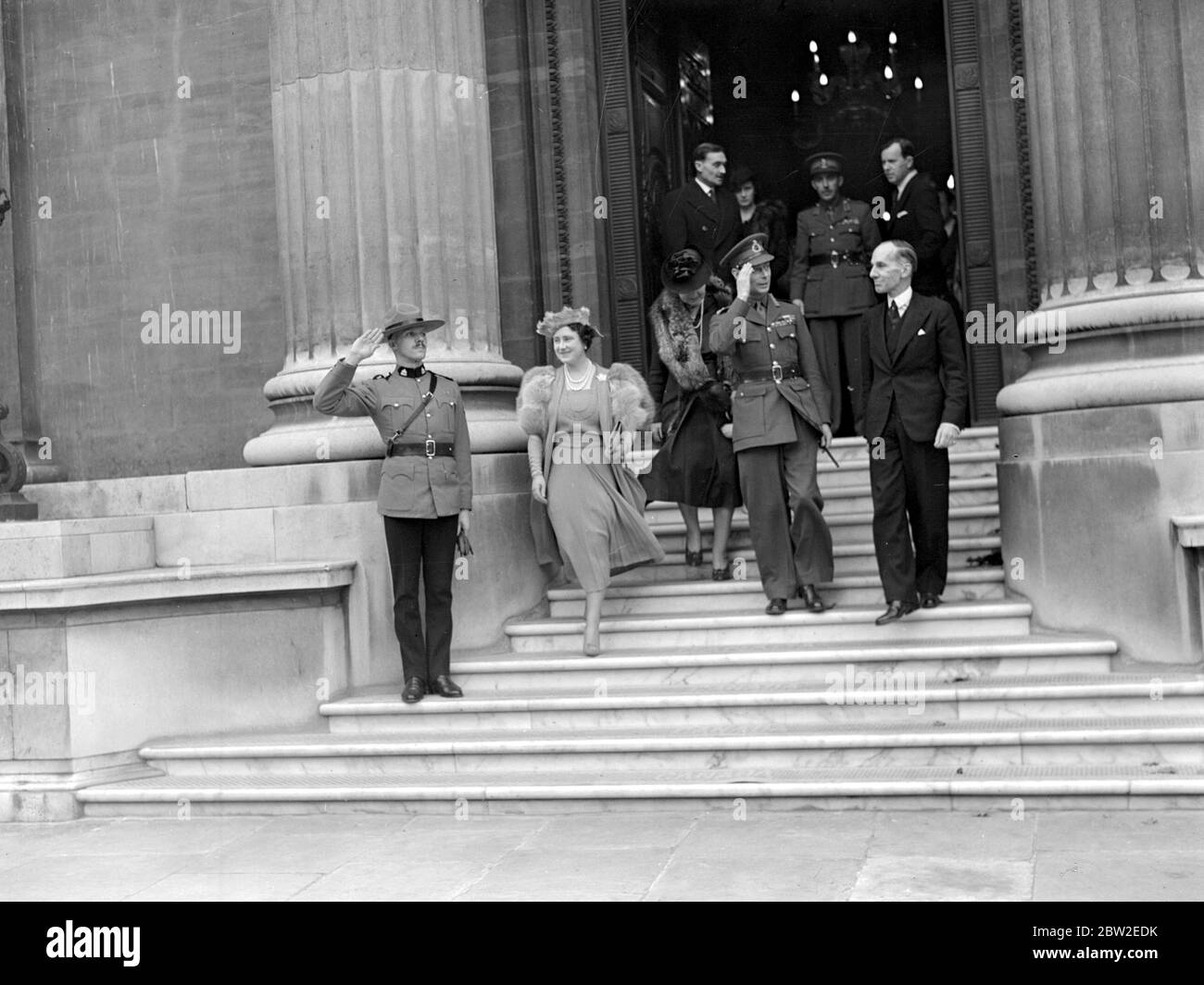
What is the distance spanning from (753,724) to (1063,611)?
193cm

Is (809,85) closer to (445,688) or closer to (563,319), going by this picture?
(563,319)

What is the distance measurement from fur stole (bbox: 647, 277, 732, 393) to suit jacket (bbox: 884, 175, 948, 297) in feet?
5.27

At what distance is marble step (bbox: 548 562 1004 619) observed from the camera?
9.38 metres

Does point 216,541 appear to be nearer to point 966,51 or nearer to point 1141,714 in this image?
point 1141,714

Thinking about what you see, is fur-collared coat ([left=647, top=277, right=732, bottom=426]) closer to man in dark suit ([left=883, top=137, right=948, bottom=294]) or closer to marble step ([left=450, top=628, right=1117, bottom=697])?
man in dark suit ([left=883, top=137, right=948, bottom=294])

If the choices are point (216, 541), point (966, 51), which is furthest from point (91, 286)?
point (966, 51)

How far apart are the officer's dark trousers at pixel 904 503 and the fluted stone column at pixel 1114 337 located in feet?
1.98

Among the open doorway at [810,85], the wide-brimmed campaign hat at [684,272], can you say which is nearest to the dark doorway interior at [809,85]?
the open doorway at [810,85]

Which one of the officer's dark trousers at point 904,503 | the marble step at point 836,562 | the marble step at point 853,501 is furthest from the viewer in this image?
the marble step at point 853,501

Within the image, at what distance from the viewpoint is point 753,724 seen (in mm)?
8312

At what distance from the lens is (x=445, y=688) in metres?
9.03

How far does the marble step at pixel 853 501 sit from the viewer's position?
34.7ft

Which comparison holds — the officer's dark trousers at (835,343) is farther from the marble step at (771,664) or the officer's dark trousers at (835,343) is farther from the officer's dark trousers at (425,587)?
the officer's dark trousers at (425,587)

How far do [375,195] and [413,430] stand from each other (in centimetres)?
187
